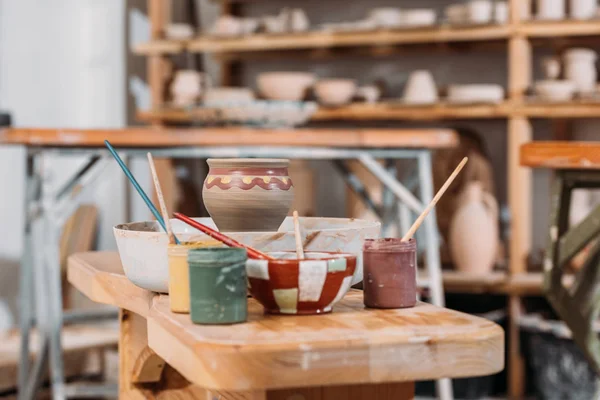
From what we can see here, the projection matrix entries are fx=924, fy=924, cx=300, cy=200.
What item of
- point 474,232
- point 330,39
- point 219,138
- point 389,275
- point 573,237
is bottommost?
point 474,232

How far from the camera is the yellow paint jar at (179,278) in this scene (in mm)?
1071

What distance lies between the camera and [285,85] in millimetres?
3838

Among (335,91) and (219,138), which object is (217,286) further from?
(335,91)

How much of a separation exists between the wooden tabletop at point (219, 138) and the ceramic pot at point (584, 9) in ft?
3.79

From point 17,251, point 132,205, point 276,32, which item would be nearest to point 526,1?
point 276,32

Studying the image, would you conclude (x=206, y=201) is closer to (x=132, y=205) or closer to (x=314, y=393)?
(x=314, y=393)

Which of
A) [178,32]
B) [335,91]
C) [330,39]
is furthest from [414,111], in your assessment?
[178,32]

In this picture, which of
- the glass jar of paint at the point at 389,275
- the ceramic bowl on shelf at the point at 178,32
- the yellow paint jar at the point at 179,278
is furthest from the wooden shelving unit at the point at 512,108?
the yellow paint jar at the point at 179,278

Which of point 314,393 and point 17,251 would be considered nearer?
point 314,393

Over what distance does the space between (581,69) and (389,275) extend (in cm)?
269

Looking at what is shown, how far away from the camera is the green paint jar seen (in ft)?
3.29

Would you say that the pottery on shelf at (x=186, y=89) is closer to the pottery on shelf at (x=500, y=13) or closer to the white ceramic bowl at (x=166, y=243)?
the pottery on shelf at (x=500, y=13)

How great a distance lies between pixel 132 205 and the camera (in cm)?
416

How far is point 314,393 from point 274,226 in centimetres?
36
